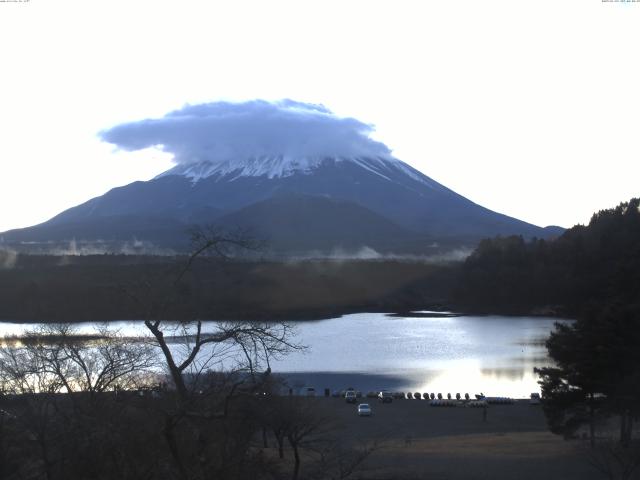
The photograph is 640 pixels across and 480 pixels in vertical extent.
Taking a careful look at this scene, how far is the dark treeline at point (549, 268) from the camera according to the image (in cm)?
3912

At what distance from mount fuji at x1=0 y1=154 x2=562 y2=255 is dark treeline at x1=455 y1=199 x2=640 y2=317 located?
1934cm

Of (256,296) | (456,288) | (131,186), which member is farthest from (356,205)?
(256,296)

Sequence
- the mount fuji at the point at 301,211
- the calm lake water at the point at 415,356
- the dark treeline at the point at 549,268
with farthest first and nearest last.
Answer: the mount fuji at the point at 301,211 → the dark treeline at the point at 549,268 → the calm lake water at the point at 415,356

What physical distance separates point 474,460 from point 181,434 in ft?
22.0

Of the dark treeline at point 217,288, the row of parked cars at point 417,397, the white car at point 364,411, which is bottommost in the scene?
the row of parked cars at point 417,397

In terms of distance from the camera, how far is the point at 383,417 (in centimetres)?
1371

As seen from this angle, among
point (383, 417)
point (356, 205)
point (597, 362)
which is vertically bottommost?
point (383, 417)

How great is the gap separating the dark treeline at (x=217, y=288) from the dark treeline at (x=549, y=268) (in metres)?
2.12

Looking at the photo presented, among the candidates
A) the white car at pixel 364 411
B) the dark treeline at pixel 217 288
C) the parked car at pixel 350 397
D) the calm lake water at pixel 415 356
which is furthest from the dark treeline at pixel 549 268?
the white car at pixel 364 411

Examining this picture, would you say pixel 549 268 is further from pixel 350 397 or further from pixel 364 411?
pixel 364 411

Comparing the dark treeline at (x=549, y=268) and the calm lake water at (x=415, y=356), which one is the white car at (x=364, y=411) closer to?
the calm lake water at (x=415, y=356)

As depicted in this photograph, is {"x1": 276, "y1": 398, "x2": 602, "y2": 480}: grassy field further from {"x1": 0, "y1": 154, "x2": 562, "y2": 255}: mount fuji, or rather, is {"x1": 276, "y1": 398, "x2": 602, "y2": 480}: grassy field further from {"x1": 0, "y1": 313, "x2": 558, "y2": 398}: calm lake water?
{"x1": 0, "y1": 154, "x2": 562, "y2": 255}: mount fuji

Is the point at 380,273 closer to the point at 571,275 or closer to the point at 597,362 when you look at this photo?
the point at 571,275

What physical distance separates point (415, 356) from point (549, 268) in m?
20.1
